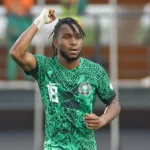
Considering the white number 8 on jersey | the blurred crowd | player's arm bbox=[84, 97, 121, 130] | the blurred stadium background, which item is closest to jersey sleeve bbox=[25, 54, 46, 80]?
the white number 8 on jersey

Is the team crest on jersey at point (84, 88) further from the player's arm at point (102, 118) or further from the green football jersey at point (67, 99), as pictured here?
the player's arm at point (102, 118)

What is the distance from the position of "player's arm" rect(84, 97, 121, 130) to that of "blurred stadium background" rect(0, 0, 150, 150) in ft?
20.7

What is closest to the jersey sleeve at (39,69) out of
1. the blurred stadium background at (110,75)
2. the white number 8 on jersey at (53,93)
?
the white number 8 on jersey at (53,93)

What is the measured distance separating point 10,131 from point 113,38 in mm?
2684

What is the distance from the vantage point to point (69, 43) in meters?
6.50

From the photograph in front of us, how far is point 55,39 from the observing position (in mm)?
6695

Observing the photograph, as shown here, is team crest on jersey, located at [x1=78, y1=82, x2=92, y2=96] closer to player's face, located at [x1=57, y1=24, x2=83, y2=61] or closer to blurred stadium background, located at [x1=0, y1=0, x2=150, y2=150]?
player's face, located at [x1=57, y1=24, x2=83, y2=61]

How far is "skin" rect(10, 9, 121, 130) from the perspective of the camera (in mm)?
6406

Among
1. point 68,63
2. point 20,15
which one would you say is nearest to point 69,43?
point 68,63

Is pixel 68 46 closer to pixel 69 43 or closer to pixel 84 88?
pixel 69 43

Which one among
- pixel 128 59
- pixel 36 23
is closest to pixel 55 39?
pixel 36 23

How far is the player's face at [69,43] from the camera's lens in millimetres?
6477

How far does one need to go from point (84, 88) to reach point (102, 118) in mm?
305

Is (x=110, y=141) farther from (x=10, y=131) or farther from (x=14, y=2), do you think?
(x=14, y=2)
